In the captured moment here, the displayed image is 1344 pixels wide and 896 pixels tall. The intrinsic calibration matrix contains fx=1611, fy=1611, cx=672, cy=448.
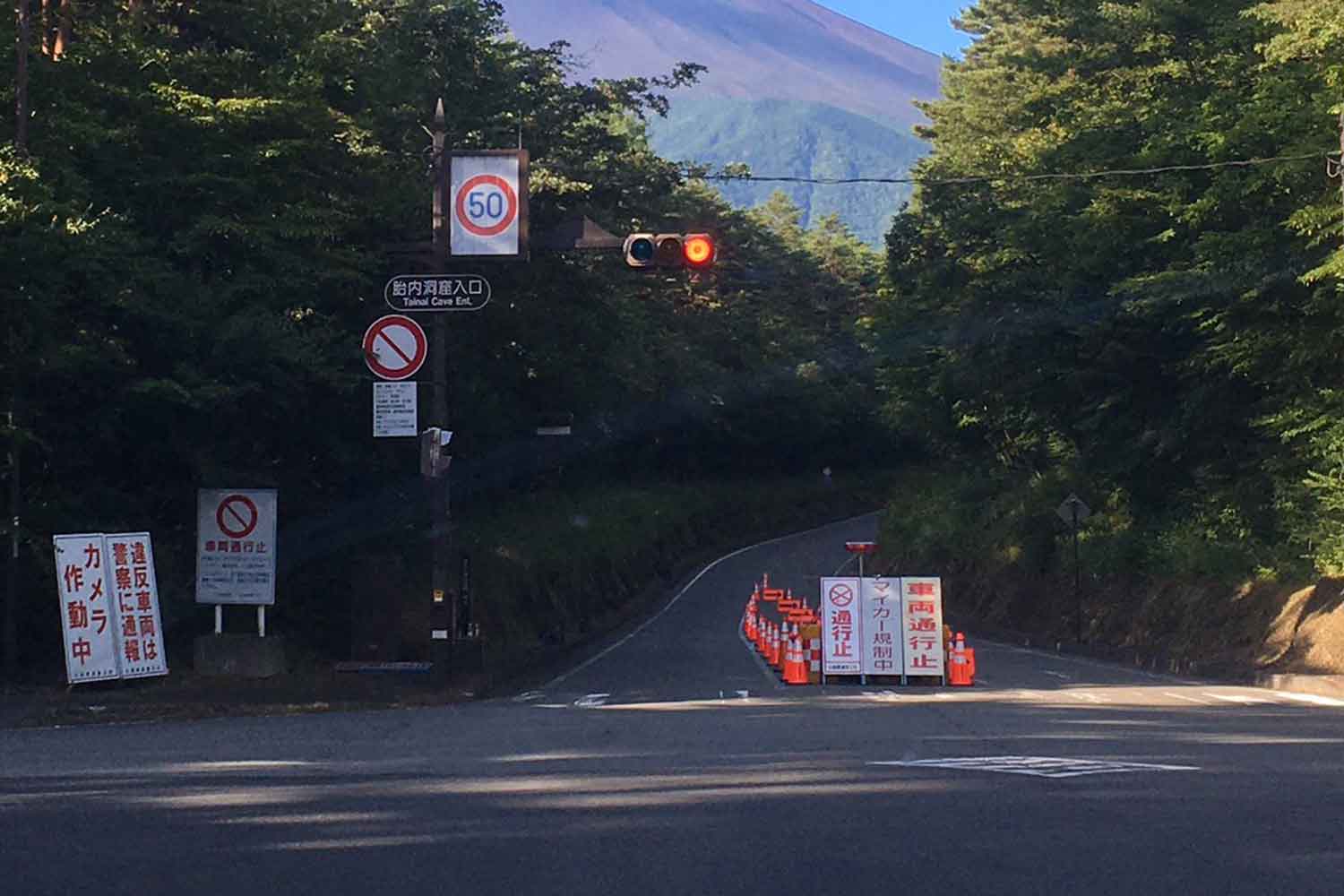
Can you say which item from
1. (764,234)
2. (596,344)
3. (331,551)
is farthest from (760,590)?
(764,234)

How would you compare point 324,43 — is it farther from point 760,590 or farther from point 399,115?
point 760,590

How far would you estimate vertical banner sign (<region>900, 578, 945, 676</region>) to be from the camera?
24047 mm

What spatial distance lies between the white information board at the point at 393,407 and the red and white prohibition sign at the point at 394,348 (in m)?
0.33

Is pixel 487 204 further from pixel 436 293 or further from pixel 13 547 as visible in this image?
pixel 13 547

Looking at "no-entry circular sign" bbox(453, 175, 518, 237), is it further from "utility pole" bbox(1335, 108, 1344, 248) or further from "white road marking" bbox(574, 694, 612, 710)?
"utility pole" bbox(1335, 108, 1344, 248)

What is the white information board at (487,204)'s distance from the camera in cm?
2055

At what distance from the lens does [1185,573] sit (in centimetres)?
3372

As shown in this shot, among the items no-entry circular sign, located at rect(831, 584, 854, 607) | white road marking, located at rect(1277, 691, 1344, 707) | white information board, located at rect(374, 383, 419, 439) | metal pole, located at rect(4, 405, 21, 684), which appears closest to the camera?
white road marking, located at rect(1277, 691, 1344, 707)

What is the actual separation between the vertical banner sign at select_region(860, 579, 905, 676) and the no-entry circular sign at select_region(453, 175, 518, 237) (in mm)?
8110

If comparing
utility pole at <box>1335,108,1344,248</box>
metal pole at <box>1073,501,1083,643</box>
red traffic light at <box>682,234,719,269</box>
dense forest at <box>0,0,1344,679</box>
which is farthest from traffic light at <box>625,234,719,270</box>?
metal pole at <box>1073,501,1083,643</box>

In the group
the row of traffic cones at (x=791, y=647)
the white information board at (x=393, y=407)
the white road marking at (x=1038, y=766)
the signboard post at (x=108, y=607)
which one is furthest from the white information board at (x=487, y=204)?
the white road marking at (x=1038, y=766)

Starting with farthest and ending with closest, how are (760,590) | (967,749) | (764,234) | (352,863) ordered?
(764,234) → (760,590) → (967,749) → (352,863)

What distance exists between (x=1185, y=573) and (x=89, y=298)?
74.5 ft

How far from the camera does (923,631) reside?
949 inches
